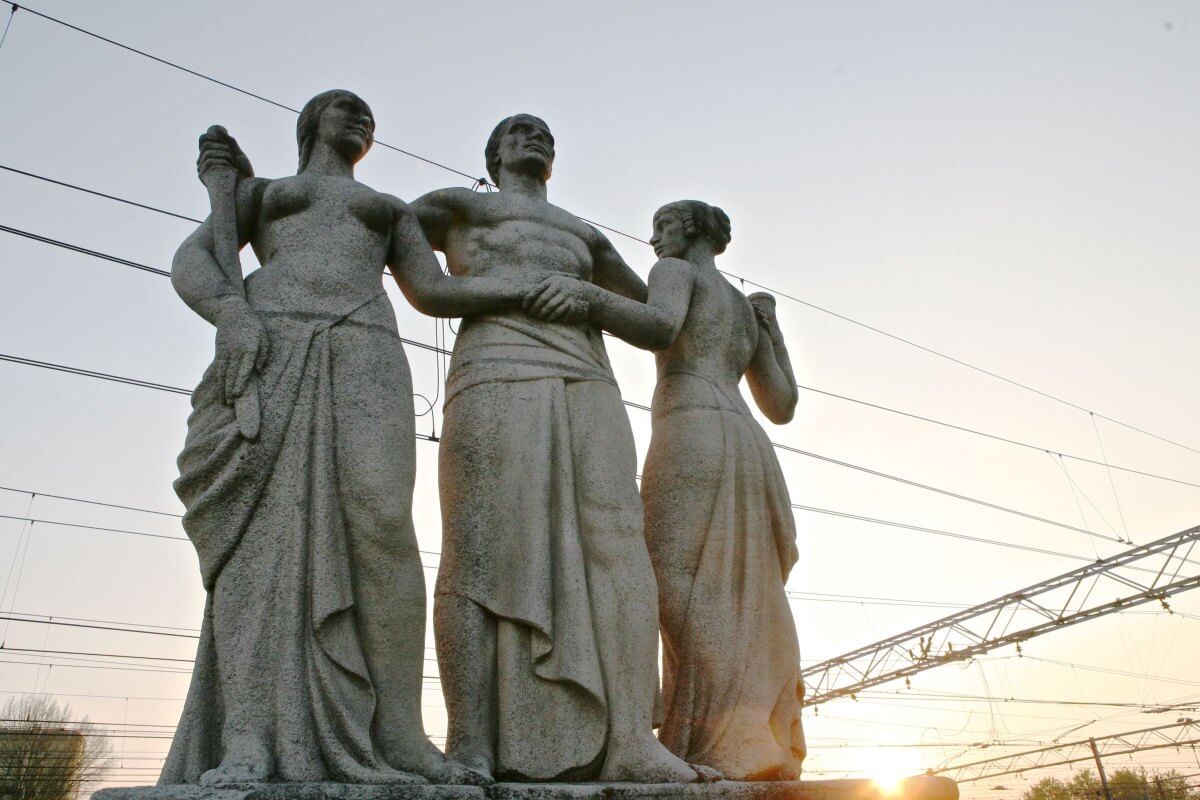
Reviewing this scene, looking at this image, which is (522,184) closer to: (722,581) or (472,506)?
(472,506)

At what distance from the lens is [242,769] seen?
13.6 ft

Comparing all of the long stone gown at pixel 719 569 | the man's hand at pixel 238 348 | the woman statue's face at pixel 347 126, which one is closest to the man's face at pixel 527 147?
the woman statue's face at pixel 347 126

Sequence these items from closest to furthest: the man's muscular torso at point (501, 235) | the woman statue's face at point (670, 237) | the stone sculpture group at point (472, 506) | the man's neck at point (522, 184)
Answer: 1. the stone sculpture group at point (472, 506)
2. the man's muscular torso at point (501, 235)
3. the man's neck at point (522, 184)
4. the woman statue's face at point (670, 237)

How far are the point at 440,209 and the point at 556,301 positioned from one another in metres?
1.05

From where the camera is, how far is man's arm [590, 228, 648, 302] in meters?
6.80

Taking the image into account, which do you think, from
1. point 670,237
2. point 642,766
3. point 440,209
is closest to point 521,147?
point 440,209

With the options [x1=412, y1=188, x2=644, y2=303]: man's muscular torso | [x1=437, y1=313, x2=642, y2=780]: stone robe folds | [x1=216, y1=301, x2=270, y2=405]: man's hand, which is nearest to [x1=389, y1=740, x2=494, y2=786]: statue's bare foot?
[x1=437, y1=313, x2=642, y2=780]: stone robe folds

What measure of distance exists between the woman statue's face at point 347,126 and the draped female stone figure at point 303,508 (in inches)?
16.3

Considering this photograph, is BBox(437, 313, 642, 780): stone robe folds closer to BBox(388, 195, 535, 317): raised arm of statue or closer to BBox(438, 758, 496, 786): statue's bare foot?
BBox(388, 195, 535, 317): raised arm of statue

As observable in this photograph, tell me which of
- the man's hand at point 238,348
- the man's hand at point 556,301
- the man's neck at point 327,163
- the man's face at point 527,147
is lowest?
the man's hand at point 238,348

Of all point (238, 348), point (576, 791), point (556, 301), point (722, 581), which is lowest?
point (576, 791)

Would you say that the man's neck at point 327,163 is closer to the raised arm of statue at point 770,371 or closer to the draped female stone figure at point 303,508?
the draped female stone figure at point 303,508

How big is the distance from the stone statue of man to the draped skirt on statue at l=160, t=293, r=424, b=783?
0.42m

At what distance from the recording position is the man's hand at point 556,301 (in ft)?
19.4
